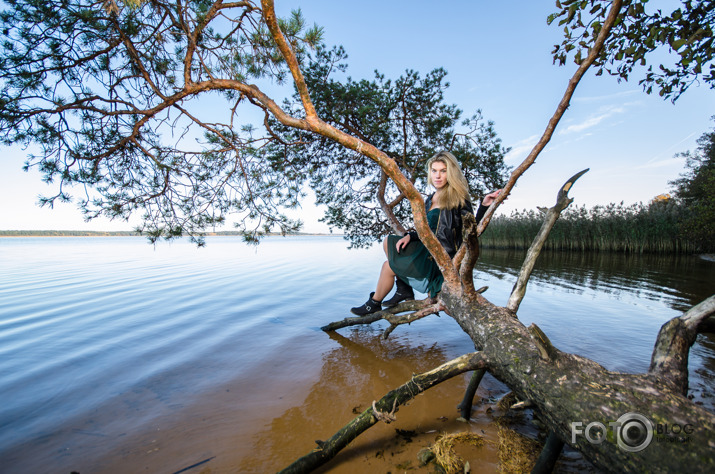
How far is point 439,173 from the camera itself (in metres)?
3.30

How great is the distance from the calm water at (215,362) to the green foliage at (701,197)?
213 inches

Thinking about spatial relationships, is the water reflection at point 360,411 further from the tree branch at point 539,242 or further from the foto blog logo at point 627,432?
the tree branch at point 539,242

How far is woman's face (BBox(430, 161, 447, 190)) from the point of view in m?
3.29

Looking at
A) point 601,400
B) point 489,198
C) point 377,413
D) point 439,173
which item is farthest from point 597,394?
point 439,173

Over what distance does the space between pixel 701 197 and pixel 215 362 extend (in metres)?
24.6

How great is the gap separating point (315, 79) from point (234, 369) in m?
4.76

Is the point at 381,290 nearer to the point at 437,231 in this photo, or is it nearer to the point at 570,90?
the point at 437,231

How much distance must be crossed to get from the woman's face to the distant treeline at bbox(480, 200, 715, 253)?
16.9 metres

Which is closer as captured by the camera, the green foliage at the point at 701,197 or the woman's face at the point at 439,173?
the woman's face at the point at 439,173

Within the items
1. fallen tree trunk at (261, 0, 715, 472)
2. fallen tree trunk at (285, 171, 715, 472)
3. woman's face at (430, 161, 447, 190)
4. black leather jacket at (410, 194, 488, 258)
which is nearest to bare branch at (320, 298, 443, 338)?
black leather jacket at (410, 194, 488, 258)

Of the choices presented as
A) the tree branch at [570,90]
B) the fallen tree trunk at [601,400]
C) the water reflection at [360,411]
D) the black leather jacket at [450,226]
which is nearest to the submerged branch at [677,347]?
the fallen tree trunk at [601,400]

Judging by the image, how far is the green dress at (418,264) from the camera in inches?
132

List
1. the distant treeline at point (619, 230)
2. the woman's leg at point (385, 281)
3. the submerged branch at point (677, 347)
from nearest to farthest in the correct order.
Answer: the submerged branch at point (677, 347), the woman's leg at point (385, 281), the distant treeline at point (619, 230)

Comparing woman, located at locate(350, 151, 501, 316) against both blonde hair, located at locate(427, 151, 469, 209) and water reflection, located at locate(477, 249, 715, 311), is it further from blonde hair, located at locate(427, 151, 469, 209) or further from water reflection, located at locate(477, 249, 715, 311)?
water reflection, located at locate(477, 249, 715, 311)
